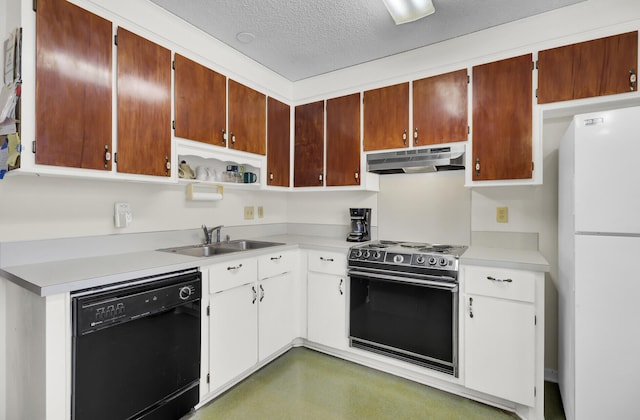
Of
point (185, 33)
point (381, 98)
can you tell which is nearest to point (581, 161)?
point (381, 98)

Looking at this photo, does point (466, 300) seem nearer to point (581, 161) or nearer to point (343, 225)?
point (581, 161)

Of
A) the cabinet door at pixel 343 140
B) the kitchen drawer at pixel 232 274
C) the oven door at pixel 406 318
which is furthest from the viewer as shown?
the cabinet door at pixel 343 140

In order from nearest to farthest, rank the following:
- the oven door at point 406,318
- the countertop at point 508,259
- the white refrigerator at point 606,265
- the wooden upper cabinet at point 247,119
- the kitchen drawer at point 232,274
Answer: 1. the white refrigerator at point 606,265
2. the countertop at point 508,259
3. the kitchen drawer at point 232,274
4. the oven door at point 406,318
5. the wooden upper cabinet at point 247,119

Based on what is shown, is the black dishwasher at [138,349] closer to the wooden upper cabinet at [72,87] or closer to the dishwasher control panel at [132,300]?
the dishwasher control panel at [132,300]

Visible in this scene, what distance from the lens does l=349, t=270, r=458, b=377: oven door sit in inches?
84.5

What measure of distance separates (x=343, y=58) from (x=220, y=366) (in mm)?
2593

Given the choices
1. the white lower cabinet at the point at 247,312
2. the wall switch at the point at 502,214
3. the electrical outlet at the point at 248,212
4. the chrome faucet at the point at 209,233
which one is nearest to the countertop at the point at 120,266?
the white lower cabinet at the point at 247,312

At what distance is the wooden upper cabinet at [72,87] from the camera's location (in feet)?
5.04

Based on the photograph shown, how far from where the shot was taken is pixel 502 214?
2475 mm

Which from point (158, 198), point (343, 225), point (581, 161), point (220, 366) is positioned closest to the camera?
point (581, 161)

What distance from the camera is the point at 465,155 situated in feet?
7.82

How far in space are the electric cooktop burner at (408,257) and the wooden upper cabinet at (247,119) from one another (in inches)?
49.3

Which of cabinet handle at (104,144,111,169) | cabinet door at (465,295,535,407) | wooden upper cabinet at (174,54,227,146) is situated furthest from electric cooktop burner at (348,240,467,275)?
cabinet handle at (104,144,111,169)

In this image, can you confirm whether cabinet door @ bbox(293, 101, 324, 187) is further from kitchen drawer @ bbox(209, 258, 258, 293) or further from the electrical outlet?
kitchen drawer @ bbox(209, 258, 258, 293)
